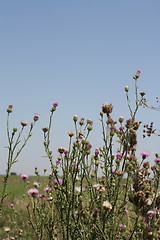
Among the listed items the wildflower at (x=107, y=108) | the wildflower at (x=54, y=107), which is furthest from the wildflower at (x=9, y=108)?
the wildflower at (x=107, y=108)

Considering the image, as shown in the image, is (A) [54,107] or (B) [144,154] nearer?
(B) [144,154]

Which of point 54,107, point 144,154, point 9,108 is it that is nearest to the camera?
point 144,154

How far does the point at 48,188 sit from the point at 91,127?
91 centimetres

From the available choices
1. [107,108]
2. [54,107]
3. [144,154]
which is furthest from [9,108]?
[144,154]

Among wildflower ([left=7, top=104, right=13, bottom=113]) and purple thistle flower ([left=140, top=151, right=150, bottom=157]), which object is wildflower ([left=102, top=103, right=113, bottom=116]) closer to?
purple thistle flower ([left=140, top=151, right=150, bottom=157])

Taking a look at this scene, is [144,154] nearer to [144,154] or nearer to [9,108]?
[144,154]

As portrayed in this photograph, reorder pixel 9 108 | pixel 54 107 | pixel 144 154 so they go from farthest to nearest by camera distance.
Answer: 1. pixel 9 108
2. pixel 54 107
3. pixel 144 154

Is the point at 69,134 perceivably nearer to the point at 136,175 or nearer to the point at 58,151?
the point at 58,151

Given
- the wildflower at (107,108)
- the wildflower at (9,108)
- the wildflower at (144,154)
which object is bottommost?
the wildflower at (144,154)

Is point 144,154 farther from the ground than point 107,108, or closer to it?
closer to it

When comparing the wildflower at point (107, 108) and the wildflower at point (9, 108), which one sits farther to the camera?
the wildflower at point (9, 108)

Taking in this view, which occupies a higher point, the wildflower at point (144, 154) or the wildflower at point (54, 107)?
the wildflower at point (54, 107)

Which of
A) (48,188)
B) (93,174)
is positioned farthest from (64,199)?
(48,188)

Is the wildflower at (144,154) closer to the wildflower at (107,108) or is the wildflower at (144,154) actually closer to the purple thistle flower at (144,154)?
the purple thistle flower at (144,154)
